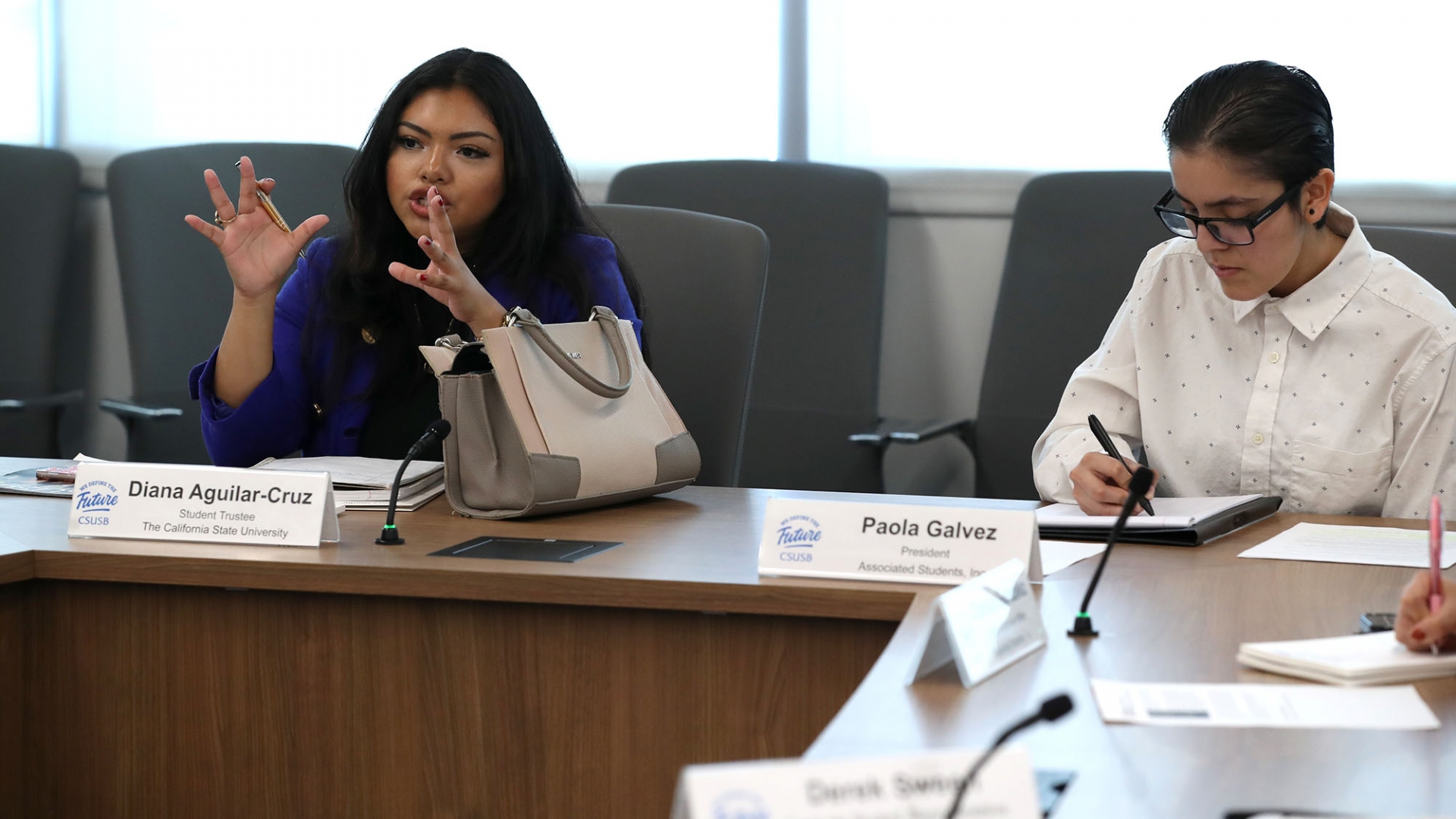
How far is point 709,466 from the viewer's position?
2.04 meters

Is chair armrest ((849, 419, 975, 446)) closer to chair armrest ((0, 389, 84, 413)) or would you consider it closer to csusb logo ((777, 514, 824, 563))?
csusb logo ((777, 514, 824, 563))

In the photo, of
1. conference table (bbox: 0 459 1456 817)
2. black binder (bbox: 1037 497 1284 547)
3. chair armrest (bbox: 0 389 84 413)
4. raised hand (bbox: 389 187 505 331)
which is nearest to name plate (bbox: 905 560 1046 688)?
conference table (bbox: 0 459 1456 817)

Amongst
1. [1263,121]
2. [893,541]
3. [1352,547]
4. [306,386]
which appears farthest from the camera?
[306,386]

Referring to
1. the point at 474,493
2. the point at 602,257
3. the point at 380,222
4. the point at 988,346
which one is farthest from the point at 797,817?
the point at 988,346

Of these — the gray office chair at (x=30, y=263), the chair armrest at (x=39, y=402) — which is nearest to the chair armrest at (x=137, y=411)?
the chair armrest at (x=39, y=402)

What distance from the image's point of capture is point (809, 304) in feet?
9.14

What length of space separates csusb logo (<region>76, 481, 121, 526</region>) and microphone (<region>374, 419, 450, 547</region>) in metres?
0.28

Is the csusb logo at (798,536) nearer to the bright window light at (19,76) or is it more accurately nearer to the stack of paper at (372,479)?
the stack of paper at (372,479)

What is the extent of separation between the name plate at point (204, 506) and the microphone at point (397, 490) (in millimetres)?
51

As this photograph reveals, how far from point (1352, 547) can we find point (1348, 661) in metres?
0.50

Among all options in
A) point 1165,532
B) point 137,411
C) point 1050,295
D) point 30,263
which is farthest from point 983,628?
point 30,263

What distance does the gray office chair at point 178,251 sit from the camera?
2963 mm

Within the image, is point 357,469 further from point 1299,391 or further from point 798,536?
point 1299,391

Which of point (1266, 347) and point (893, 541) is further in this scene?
point (1266, 347)
